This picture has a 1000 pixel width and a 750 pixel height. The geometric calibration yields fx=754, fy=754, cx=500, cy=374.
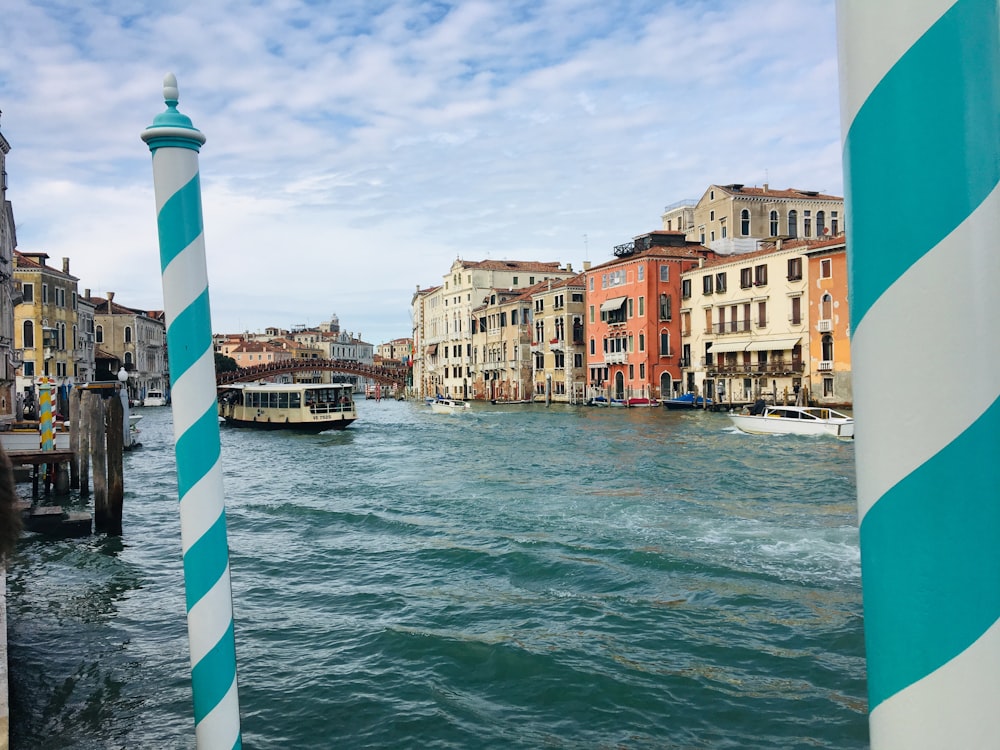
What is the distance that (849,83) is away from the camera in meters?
0.67

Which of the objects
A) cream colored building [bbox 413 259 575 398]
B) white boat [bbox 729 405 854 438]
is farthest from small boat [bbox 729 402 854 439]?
cream colored building [bbox 413 259 575 398]

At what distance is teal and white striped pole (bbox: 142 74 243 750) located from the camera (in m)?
1.88

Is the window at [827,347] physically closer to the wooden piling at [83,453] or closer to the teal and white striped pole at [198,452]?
the wooden piling at [83,453]

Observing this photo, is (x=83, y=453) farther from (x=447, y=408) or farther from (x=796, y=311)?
(x=447, y=408)

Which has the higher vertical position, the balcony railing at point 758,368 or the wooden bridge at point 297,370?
the wooden bridge at point 297,370

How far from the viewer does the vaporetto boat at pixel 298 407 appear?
2834cm

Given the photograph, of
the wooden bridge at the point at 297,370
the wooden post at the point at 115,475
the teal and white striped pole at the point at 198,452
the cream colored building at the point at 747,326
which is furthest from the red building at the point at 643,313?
the teal and white striped pole at the point at 198,452

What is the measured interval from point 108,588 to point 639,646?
4.89 meters

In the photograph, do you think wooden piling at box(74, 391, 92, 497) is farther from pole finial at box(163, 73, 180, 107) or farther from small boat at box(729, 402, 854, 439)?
small boat at box(729, 402, 854, 439)

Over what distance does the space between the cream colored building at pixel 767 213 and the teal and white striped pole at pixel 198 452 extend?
37.8 meters

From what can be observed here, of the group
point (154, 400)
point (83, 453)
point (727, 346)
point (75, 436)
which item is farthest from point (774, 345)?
point (154, 400)

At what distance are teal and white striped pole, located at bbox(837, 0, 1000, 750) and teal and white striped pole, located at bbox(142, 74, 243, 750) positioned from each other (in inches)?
64.3

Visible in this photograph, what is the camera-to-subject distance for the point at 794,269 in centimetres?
2845

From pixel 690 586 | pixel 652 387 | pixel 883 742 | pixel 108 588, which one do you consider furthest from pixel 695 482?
pixel 652 387
